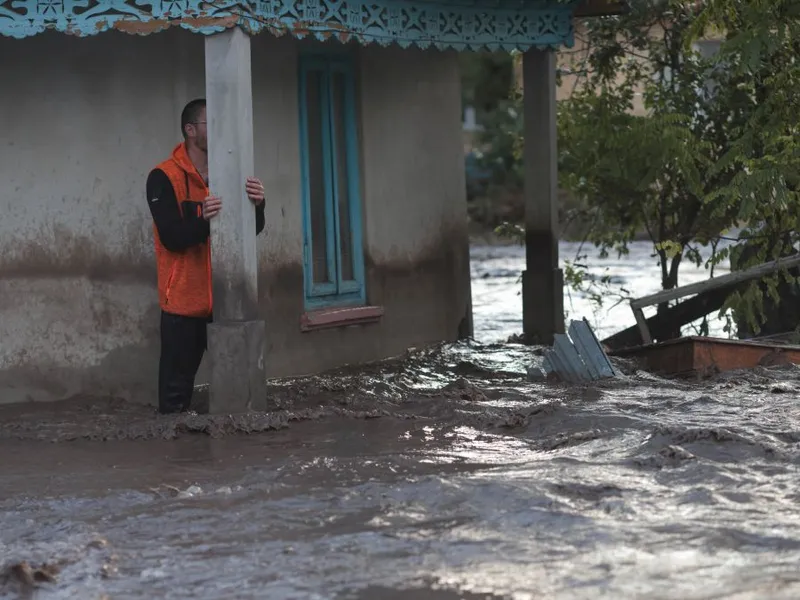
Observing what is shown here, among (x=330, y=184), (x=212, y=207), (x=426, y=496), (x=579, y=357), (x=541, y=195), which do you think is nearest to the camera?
(x=426, y=496)

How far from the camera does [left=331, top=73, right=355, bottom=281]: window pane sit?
10.1 meters

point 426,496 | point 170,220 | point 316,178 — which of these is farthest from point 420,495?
point 316,178

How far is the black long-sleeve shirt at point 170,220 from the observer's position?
7.87 m

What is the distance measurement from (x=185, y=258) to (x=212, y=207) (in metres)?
0.45

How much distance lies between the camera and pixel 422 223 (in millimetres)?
10898

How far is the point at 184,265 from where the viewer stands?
26.6ft

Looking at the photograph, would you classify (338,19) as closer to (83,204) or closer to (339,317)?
(83,204)

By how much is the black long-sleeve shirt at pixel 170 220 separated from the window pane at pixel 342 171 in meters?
2.32

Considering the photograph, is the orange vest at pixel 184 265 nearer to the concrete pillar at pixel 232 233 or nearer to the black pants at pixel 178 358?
the black pants at pixel 178 358

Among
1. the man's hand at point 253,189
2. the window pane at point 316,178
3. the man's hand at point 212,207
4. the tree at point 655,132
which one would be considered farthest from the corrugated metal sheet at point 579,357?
the man's hand at point 212,207

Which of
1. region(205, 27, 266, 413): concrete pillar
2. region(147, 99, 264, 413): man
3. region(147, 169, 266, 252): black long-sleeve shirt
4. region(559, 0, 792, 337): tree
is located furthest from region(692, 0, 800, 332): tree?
region(147, 169, 266, 252): black long-sleeve shirt

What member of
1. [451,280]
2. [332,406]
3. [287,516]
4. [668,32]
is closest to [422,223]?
[451,280]

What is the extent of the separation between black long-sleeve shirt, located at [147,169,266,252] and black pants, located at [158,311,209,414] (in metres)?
0.49

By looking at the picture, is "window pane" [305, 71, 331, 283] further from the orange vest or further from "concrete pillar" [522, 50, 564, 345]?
"concrete pillar" [522, 50, 564, 345]
